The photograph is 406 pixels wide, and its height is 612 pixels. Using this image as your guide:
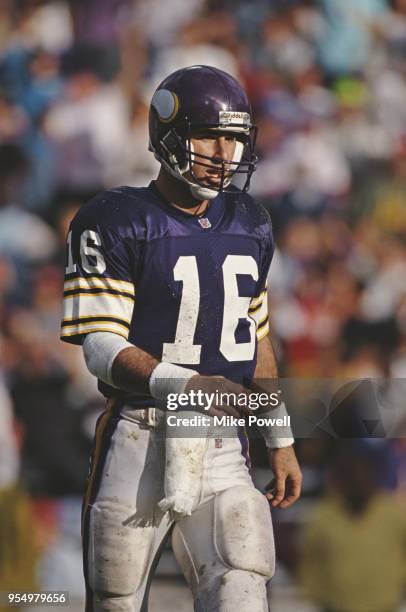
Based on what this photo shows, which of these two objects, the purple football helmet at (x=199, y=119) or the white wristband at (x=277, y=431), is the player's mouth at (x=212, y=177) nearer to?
the purple football helmet at (x=199, y=119)

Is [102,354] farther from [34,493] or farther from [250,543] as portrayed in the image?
[34,493]

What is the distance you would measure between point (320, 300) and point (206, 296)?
423 centimetres

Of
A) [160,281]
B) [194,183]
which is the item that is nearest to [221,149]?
[194,183]

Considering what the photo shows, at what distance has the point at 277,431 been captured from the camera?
3.57 meters

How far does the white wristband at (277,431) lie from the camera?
3.55 meters

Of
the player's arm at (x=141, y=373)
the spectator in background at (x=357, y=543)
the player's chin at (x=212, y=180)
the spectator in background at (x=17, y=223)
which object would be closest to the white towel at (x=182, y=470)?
the player's arm at (x=141, y=373)

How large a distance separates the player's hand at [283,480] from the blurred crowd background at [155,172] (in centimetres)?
216

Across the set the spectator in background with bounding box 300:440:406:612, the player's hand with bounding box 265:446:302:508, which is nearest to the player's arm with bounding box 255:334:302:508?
the player's hand with bounding box 265:446:302:508

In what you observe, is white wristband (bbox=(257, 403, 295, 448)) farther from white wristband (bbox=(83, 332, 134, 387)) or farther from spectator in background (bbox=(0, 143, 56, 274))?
spectator in background (bbox=(0, 143, 56, 274))

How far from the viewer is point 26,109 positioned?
8.19 meters

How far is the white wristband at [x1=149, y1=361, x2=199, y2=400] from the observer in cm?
313

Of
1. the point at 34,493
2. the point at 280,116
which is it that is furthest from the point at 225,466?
the point at 280,116

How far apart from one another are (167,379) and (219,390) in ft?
0.46

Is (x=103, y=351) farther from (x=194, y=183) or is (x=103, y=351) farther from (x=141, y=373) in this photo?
(x=194, y=183)
